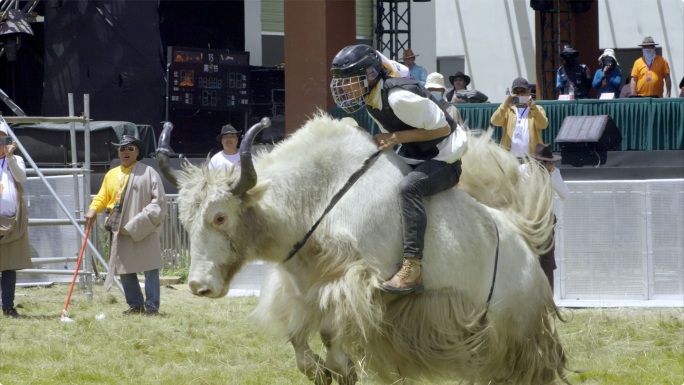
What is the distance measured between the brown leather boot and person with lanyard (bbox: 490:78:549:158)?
19.0ft

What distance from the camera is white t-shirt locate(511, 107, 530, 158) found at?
11781mm

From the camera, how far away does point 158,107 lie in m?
21.2

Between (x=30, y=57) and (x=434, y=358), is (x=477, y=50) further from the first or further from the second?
(x=434, y=358)

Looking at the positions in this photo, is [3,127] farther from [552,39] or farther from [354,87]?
[552,39]

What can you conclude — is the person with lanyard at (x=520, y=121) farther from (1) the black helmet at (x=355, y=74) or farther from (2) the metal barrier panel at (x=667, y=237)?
(1) the black helmet at (x=355, y=74)

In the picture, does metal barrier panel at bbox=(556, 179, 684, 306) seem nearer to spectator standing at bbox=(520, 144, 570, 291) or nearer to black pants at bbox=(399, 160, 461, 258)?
spectator standing at bbox=(520, 144, 570, 291)

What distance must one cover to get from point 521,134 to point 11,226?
18.4 feet

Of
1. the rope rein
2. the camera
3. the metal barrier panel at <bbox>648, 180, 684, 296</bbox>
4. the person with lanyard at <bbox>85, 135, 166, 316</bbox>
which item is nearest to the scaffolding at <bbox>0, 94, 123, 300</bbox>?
the person with lanyard at <bbox>85, 135, 166, 316</bbox>

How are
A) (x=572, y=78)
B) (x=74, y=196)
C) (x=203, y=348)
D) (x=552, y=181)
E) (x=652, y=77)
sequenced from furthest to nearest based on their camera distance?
(x=572, y=78) → (x=652, y=77) → (x=74, y=196) → (x=552, y=181) → (x=203, y=348)

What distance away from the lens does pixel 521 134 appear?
470 inches

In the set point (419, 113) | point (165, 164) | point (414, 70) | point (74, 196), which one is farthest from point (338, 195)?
point (414, 70)

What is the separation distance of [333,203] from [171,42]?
16481 mm

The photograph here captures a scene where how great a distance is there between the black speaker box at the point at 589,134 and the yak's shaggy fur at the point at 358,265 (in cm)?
961

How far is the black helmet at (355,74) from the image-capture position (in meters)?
6.36
